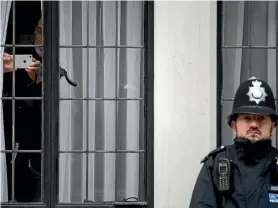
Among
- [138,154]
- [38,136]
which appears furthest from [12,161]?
[138,154]

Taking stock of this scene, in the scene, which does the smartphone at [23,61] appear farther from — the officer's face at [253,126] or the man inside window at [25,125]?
the officer's face at [253,126]

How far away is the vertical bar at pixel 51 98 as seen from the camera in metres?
5.89

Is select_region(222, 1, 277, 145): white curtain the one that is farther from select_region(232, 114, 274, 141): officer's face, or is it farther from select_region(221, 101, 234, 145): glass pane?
select_region(232, 114, 274, 141): officer's face

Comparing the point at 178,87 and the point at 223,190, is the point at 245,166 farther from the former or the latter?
the point at 178,87

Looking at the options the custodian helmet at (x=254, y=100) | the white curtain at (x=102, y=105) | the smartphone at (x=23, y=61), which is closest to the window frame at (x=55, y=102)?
the white curtain at (x=102, y=105)

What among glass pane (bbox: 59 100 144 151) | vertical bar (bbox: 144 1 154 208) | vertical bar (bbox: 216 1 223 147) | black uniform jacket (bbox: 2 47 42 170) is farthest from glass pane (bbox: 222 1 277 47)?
black uniform jacket (bbox: 2 47 42 170)

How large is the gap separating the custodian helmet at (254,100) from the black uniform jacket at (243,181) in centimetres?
20

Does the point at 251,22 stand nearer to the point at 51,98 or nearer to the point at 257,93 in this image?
the point at 257,93

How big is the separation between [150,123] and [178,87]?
47cm

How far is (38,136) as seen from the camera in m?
6.02

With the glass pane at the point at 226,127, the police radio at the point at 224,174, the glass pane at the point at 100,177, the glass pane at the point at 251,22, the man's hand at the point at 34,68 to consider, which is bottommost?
the glass pane at the point at 100,177

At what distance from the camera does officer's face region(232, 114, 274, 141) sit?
4.32 meters

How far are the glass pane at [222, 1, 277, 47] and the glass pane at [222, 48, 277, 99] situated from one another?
0.08 metres

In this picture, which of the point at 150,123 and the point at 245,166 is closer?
the point at 245,166
